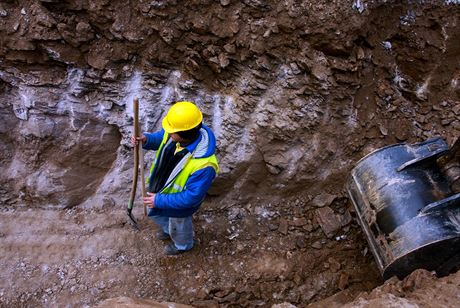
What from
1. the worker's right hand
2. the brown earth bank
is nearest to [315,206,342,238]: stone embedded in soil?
the brown earth bank

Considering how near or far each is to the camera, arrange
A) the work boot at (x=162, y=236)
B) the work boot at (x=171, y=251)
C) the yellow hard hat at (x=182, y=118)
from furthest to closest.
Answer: the work boot at (x=162, y=236) → the work boot at (x=171, y=251) → the yellow hard hat at (x=182, y=118)

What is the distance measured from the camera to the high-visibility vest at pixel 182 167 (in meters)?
3.63

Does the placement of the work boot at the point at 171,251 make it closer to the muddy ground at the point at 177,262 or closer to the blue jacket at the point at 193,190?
the muddy ground at the point at 177,262

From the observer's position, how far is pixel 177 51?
457cm

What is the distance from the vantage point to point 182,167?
12.1 feet

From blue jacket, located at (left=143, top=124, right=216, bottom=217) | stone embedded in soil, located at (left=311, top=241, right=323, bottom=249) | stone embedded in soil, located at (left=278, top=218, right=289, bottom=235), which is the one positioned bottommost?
stone embedded in soil, located at (left=311, top=241, right=323, bottom=249)

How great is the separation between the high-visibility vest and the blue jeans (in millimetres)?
409

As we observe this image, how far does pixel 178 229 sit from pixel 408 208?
203cm

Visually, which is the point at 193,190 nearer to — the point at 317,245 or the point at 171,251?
the point at 171,251

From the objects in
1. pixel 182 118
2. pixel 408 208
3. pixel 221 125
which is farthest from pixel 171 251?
pixel 408 208

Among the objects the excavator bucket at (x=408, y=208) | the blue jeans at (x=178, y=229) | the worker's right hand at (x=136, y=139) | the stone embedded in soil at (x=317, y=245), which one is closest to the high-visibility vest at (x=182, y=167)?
the worker's right hand at (x=136, y=139)

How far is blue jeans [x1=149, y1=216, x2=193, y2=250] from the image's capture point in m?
4.20

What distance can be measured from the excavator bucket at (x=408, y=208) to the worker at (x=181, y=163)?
52.0 inches

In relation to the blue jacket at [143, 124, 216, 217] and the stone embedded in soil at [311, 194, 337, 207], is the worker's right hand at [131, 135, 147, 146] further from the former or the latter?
the stone embedded in soil at [311, 194, 337, 207]
